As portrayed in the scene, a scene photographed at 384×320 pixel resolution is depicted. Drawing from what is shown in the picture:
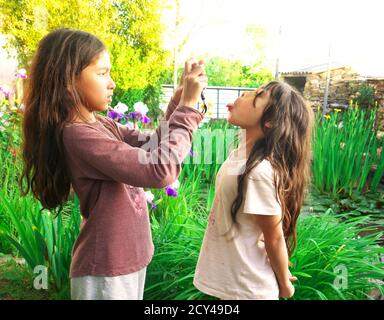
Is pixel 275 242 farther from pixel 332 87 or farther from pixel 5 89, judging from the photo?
pixel 332 87

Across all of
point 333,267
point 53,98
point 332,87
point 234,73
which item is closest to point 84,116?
point 53,98

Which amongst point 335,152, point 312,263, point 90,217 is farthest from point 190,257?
point 335,152

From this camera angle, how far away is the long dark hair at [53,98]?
0.53 m

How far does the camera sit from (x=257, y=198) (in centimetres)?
56

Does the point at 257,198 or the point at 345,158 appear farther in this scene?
the point at 345,158

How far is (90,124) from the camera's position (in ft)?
1.75

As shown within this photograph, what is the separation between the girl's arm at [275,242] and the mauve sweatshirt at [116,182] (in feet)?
0.54

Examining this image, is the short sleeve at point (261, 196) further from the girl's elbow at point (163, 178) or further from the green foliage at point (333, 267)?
the green foliage at point (333, 267)

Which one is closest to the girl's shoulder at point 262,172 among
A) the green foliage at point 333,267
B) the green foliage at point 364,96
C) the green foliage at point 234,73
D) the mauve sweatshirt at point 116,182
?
the mauve sweatshirt at point 116,182

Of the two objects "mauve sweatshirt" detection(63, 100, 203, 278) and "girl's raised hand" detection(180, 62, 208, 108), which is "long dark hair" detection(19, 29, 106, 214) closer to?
"mauve sweatshirt" detection(63, 100, 203, 278)

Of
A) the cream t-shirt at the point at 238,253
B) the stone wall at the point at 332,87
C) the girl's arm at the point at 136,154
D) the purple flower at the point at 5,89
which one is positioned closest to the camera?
the girl's arm at the point at 136,154

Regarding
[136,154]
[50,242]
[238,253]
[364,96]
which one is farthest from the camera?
[364,96]

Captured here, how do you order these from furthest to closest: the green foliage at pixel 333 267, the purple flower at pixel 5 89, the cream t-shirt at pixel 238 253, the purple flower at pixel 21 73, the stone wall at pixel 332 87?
the stone wall at pixel 332 87 < the purple flower at pixel 5 89 < the purple flower at pixel 21 73 < the green foliage at pixel 333 267 < the cream t-shirt at pixel 238 253

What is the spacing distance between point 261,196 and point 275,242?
77 mm
